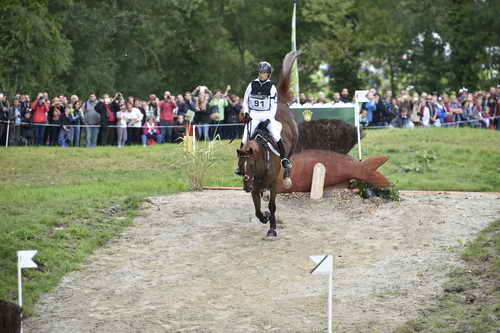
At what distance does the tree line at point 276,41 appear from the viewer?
1933 inches

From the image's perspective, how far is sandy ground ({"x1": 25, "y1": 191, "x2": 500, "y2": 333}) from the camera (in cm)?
1266

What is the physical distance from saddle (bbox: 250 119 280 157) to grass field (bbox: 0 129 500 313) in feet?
10.4

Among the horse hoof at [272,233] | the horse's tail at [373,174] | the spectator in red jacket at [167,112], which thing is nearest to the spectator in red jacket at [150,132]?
the spectator in red jacket at [167,112]

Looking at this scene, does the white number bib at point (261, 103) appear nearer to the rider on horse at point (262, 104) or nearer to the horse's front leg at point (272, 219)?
the rider on horse at point (262, 104)

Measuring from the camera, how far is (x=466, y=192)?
2112cm

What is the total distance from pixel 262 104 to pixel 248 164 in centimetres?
140

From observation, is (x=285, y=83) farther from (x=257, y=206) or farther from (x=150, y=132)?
(x=150, y=132)

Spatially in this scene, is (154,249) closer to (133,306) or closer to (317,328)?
(133,306)

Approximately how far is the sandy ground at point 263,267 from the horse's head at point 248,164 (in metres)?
1.11

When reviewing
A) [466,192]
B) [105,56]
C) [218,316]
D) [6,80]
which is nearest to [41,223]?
[218,316]

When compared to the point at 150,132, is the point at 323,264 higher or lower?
lower

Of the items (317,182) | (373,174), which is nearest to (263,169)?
(317,182)

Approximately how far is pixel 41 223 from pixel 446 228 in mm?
7561

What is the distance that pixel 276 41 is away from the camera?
5619 cm
